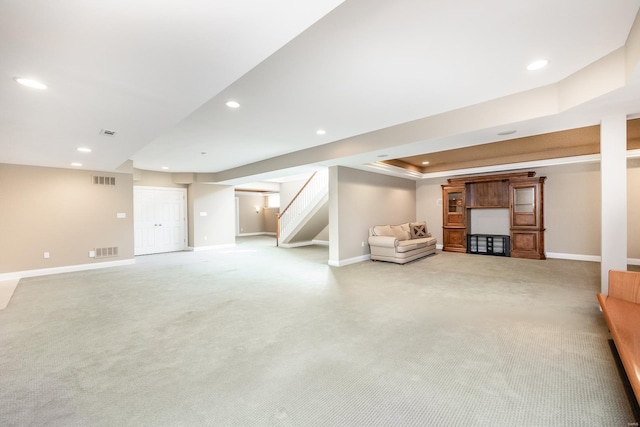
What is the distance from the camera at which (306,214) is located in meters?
9.22

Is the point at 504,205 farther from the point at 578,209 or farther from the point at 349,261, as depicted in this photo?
the point at 349,261

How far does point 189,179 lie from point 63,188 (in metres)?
3.47

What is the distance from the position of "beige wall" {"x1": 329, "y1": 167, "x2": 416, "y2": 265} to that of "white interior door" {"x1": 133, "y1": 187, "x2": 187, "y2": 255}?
5975 mm

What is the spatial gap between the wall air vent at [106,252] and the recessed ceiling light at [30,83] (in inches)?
226

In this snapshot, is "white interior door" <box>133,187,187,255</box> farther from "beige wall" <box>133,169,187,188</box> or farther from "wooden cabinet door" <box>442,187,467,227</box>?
"wooden cabinet door" <box>442,187,467,227</box>

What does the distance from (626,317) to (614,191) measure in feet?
5.58

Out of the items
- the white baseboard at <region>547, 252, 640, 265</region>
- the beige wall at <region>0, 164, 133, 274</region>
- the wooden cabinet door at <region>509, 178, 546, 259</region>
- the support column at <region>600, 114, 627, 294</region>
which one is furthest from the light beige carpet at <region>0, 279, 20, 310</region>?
the white baseboard at <region>547, 252, 640, 265</region>

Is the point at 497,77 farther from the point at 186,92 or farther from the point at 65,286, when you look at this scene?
the point at 65,286

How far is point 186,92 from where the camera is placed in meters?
2.53

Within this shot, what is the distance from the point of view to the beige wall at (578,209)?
6.35m

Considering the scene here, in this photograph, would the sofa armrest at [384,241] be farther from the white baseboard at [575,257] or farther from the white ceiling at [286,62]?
the white baseboard at [575,257]

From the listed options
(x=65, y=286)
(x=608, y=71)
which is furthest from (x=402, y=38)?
(x=65, y=286)

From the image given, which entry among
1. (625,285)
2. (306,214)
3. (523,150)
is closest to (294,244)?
(306,214)

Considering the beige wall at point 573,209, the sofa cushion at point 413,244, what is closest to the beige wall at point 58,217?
the sofa cushion at point 413,244
